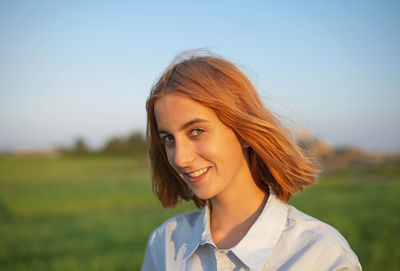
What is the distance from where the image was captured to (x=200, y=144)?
1.86 m

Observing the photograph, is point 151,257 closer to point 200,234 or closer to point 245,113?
point 200,234

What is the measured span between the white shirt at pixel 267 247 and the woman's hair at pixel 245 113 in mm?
168

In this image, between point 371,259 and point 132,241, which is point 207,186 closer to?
point 371,259

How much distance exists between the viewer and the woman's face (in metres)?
1.85

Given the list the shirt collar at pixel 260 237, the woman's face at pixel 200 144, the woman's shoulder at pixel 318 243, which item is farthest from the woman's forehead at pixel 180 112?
the woman's shoulder at pixel 318 243

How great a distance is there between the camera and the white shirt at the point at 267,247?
157 cm

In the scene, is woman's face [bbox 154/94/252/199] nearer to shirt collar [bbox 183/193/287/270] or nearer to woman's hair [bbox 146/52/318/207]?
woman's hair [bbox 146/52/318/207]

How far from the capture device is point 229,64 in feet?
6.61

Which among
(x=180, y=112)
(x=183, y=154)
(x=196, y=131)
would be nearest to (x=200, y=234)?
(x=183, y=154)

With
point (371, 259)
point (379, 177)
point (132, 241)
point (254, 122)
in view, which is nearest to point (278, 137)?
point (254, 122)

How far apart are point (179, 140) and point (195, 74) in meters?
0.38

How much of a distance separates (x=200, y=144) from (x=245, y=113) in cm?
31

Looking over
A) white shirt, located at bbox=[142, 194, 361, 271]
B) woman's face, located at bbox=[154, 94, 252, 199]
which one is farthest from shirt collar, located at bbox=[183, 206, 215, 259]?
woman's face, located at bbox=[154, 94, 252, 199]

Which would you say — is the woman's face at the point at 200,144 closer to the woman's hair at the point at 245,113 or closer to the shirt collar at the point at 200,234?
the woman's hair at the point at 245,113
